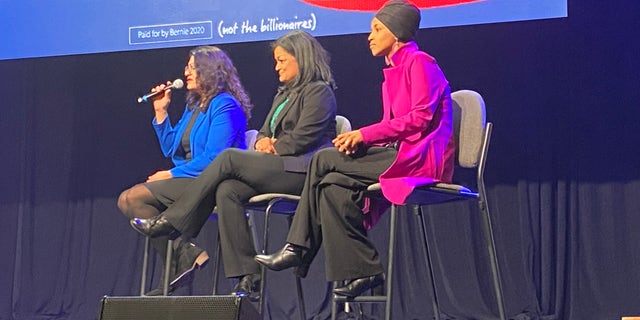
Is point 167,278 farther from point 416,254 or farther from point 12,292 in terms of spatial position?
point 12,292

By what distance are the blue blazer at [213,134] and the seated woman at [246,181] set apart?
28 cm

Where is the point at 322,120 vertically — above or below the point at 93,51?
below

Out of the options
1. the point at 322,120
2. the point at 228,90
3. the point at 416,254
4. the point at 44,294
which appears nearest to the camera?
the point at 322,120

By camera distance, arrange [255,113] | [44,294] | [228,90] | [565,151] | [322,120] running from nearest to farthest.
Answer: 1. [322,120]
2. [228,90]
3. [565,151]
4. [255,113]
5. [44,294]

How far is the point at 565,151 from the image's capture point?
158 inches

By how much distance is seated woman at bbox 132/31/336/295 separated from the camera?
122 inches

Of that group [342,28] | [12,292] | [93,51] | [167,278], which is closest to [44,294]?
[12,292]

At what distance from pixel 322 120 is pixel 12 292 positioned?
8.21 ft

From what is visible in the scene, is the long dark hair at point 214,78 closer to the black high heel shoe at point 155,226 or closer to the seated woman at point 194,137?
the seated woman at point 194,137

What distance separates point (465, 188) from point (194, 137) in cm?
125

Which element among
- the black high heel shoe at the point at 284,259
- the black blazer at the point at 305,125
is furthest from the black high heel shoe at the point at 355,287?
the black blazer at the point at 305,125

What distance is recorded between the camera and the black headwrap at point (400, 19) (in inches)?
119

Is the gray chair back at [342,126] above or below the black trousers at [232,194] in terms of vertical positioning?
above

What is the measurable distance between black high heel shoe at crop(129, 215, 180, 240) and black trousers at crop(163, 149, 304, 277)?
0.02 meters
